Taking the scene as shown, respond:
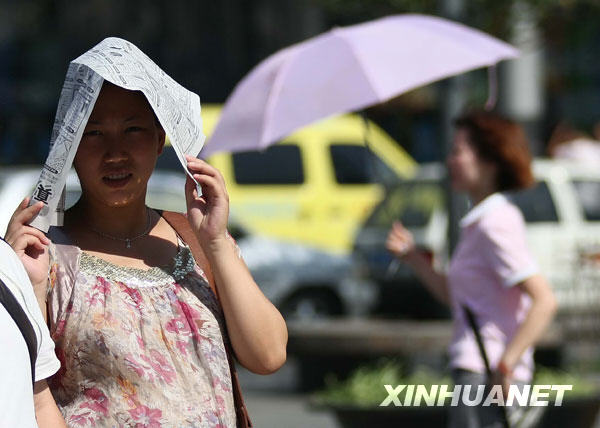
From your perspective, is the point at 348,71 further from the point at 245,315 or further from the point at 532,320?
the point at 245,315

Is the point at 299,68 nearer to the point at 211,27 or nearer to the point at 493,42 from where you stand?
the point at 493,42

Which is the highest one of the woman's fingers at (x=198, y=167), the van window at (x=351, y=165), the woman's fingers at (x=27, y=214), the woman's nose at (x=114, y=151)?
the woman's nose at (x=114, y=151)

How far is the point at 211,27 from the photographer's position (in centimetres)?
2445

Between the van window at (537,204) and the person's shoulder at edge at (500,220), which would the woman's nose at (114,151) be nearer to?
the person's shoulder at edge at (500,220)

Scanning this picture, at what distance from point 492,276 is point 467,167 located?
483mm

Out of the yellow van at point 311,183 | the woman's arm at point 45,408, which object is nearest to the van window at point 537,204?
the yellow van at point 311,183

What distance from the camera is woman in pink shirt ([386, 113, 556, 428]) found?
5043 mm

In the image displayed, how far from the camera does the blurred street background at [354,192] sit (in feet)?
32.3

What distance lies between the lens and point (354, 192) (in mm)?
15055

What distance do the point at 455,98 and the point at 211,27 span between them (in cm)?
1603

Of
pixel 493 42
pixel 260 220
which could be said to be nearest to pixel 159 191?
pixel 260 220

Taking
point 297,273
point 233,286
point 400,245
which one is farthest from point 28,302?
point 297,273

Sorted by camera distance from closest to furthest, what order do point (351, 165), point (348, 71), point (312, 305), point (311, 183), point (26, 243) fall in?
point (26, 243) → point (348, 71) → point (312, 305) → point (311, 183) → point (351, 165)

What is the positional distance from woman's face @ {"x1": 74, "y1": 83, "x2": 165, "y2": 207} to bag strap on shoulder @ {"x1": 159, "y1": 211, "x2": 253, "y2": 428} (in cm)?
16
